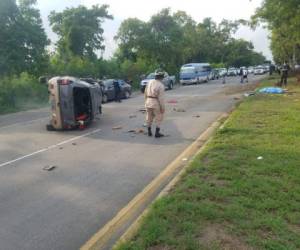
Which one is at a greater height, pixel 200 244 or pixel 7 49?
pixel 7 49

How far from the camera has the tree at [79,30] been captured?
154ft

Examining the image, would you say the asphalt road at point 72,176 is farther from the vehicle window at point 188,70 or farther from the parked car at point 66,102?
the vehicle window at point 188,70

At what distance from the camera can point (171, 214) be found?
5.74 meters

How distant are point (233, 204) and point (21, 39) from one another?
25.8m

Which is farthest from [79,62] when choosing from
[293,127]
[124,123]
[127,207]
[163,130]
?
[127,207]

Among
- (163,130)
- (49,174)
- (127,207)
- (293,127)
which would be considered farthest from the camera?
(163,130)

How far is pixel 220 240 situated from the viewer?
4941 mm

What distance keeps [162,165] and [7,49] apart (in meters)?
21.8

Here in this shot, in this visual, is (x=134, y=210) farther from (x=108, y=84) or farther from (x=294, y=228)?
Answer: (x=108, y=84)

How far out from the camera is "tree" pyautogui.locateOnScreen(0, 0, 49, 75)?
2861 cm

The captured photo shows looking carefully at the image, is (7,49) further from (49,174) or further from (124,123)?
(49,174)

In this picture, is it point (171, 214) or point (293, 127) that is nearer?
point (171, 214)

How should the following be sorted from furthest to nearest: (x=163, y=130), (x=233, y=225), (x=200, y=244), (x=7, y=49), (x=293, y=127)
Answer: (x=7, y=49) → (x=163, y=130) → (x=293, y=127) → (x=233, y=225) → (x=200, y=244)

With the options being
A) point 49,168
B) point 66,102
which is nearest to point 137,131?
point 66,102
